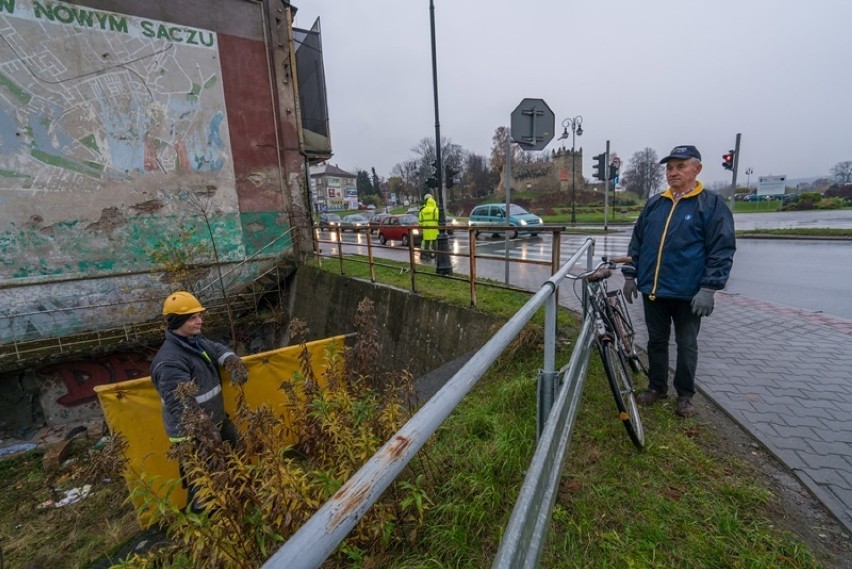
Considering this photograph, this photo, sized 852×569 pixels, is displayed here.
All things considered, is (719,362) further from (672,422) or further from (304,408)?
(304,408)

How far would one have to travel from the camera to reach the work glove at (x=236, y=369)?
3.10 metres

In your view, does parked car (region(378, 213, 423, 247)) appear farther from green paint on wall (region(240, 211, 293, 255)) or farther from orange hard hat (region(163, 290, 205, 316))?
orange hard hat (region(163, 290, 205, 316))

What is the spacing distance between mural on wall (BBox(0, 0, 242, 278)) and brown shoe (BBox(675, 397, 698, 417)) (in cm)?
1038

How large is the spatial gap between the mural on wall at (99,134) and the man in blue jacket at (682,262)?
32.8 ft

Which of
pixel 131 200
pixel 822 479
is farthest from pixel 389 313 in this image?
pixel 131 200

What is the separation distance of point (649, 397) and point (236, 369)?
11.3 ft

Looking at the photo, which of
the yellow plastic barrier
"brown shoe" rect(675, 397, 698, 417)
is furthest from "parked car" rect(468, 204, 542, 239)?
"brown shoe" rect(675, 397, 698, 417)

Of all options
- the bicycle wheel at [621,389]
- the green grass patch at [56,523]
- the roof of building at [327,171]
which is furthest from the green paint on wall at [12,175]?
the roof of building at [327,171]

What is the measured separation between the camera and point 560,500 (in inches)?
87.5

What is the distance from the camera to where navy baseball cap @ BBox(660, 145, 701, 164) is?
9.42ft

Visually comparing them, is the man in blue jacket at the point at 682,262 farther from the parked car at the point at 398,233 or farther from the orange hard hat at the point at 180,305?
the parked car at the point at 398,233

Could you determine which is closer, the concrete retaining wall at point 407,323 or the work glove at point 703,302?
the work glove at point 703,302

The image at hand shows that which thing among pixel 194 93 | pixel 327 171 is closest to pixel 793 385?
pixel 194 93

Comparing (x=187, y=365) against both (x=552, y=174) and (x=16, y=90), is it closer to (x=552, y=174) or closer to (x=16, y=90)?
(x=16, y=90)
